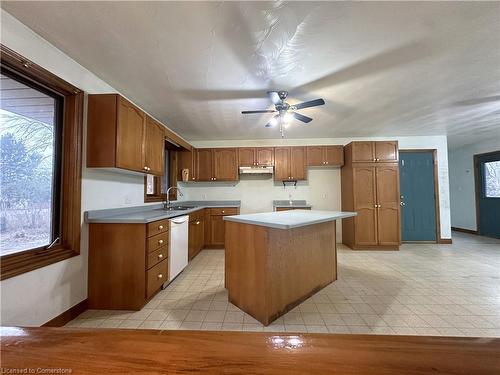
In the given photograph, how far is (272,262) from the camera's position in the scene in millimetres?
1882

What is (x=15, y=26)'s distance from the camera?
5.16ft

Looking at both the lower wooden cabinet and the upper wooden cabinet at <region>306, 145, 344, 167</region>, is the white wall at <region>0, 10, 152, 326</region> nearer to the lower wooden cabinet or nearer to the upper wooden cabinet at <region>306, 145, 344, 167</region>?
the lower wooden cabinet

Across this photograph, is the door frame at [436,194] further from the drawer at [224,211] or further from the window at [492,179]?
the drawer at [224,211]

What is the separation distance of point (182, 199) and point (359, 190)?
3874 millimetres

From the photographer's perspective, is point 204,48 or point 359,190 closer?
point 204,48

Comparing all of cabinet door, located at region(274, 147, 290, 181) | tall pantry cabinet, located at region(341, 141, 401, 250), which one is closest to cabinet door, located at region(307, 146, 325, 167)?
cabinet door, located at region(274, 147, 290, 181)

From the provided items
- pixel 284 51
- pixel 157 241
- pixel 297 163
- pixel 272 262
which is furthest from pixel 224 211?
pixel 284 51

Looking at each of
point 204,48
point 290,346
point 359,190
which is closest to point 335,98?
point 204,48

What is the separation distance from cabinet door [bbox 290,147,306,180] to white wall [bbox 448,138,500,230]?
471 cm

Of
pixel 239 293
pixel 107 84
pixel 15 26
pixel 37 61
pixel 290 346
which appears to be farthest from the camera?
pixel 107 84

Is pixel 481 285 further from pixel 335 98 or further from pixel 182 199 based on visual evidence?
pixel 182 199

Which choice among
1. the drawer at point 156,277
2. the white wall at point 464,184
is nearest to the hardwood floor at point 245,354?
the drawer at point 156,277

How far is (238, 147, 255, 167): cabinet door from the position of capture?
4.70 m

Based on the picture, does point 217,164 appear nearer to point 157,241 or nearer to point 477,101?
point 157,241
